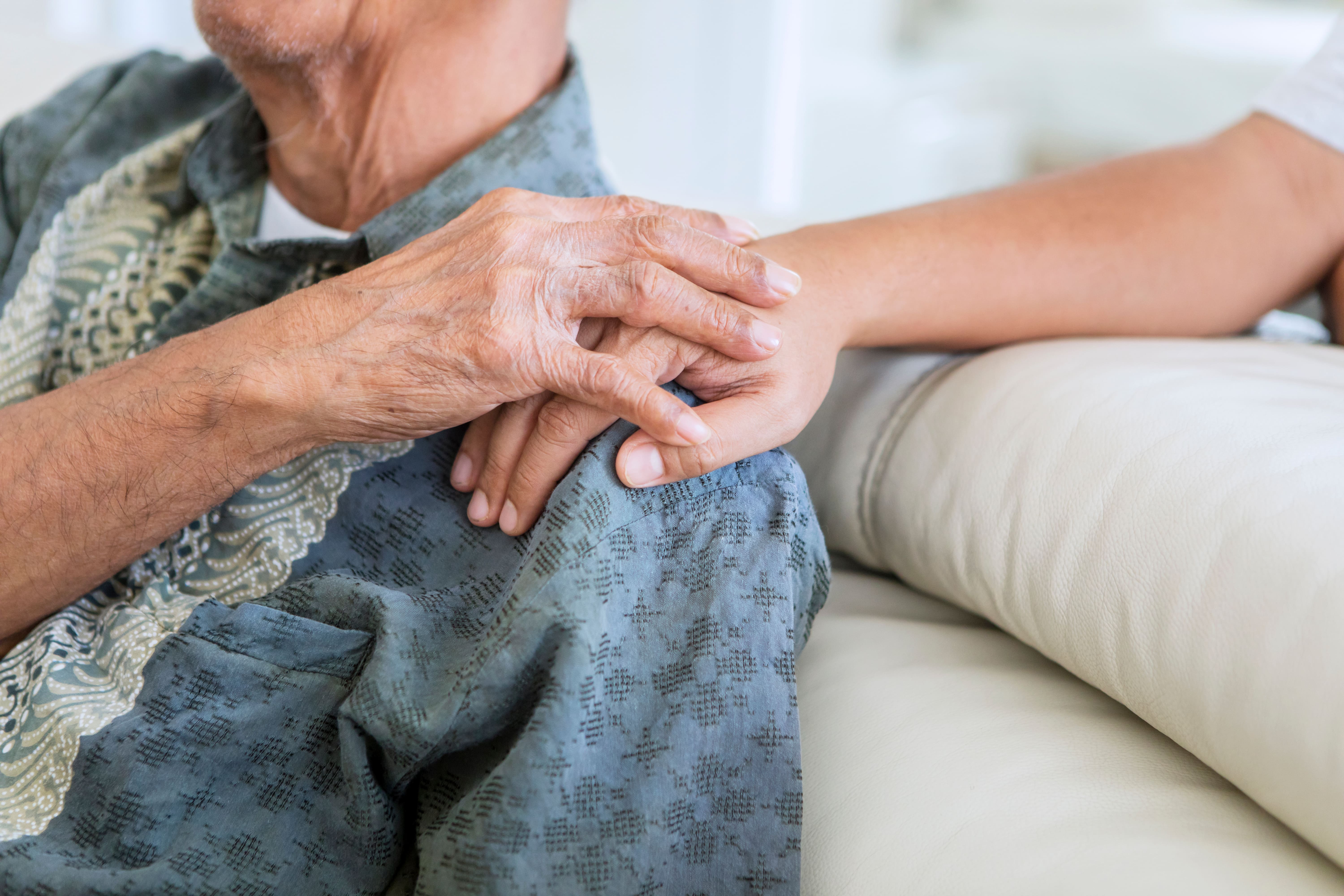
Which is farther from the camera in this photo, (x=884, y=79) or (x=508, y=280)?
(x=884, y=79)

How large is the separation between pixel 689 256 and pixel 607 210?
0.10 m

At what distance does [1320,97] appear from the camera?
0.86m

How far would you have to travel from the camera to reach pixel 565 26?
3.19 feet

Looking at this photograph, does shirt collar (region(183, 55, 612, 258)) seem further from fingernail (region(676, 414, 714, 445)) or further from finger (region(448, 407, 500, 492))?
fingernail (region(676, 414, 714, 445))

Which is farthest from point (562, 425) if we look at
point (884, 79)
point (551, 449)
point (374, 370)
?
point (884, 79)

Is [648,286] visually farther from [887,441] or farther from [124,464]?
[124,464]

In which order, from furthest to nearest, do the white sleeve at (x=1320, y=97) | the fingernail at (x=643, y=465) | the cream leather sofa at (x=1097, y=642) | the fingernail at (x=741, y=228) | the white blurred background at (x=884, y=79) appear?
1. the white blurred background at (x=884, y=79)
2. the white sleeve at (x=1320, y=97)
3. the fingernail at (x=741, y=228)
4. the fingernail at (x=643, y=465)
5. the cream leather sofa at (x=1097, y=642)

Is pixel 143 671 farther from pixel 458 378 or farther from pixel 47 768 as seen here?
pixel 458 378

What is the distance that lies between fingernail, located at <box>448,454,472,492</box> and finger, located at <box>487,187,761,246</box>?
0.19 meters

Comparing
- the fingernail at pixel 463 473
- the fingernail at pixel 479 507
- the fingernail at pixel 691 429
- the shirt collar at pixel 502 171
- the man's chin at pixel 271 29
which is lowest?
the fingernail at pixel 479 507

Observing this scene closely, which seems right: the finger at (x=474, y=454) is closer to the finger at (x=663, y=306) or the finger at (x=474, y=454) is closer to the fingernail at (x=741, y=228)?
the finger at (x=663, y=306)

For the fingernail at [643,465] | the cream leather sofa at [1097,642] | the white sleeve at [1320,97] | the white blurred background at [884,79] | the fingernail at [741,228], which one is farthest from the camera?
the white blurred background at [884,79]

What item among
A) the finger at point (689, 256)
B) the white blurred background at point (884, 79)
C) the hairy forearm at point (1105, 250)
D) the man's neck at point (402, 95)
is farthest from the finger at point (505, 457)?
the white blurred background at point (884, 79)

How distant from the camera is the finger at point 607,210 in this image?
71cm
